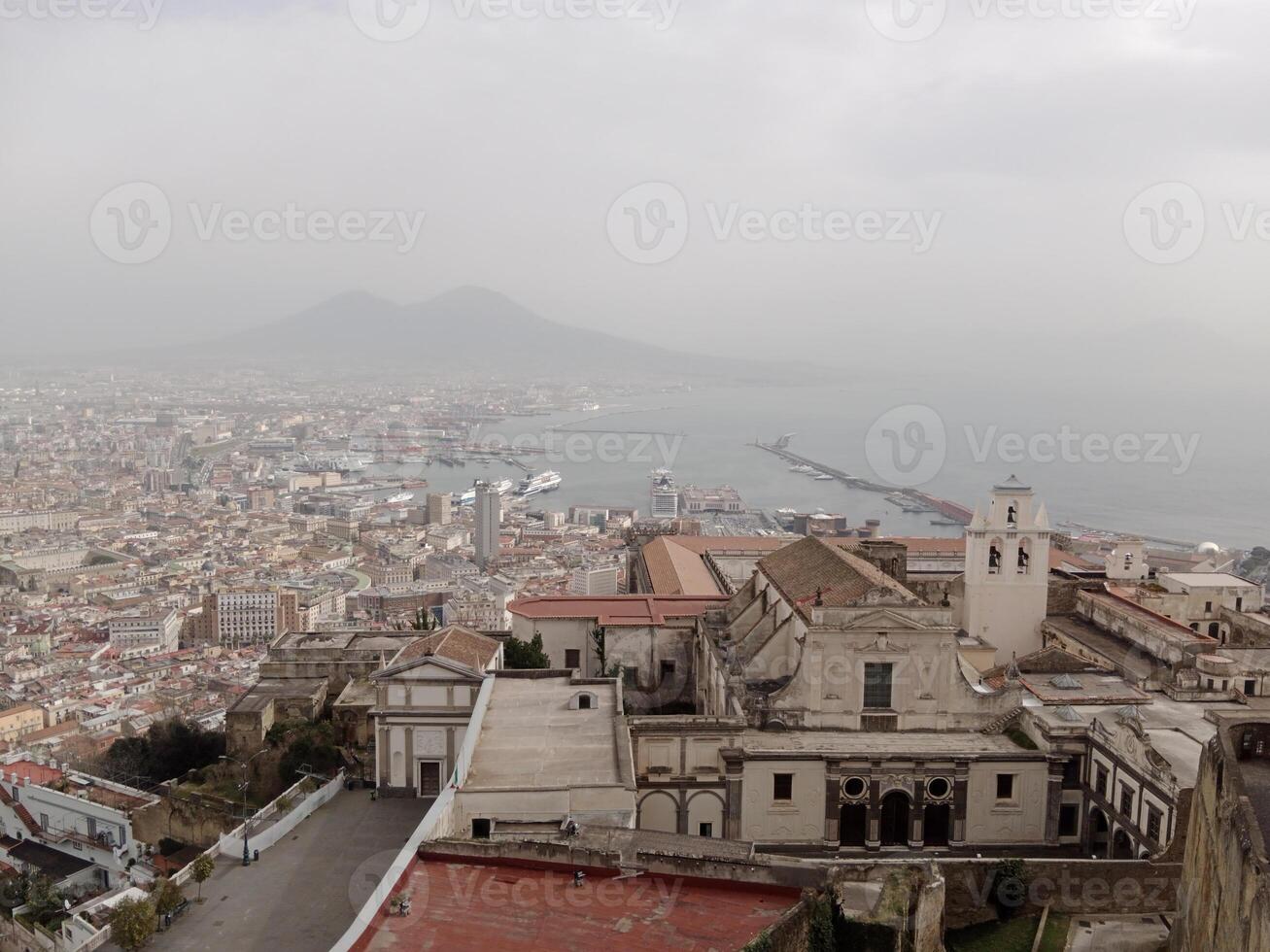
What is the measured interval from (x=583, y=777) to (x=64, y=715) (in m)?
42.5

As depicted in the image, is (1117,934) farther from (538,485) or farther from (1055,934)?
(538,485)

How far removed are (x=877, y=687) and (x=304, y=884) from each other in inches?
337

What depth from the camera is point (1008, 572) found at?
829 inches

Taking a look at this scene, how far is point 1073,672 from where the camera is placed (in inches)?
696

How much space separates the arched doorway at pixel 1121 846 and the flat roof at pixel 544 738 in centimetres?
685

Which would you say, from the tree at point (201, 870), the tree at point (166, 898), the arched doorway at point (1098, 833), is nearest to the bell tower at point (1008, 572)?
the arched doorway at point (1098, 833)

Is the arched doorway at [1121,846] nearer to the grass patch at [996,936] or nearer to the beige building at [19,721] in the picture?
the grass patch at [996,936]

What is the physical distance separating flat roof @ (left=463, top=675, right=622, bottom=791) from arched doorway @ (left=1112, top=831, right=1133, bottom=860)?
6853 millimetres

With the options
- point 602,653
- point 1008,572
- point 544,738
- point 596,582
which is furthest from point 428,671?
point 596,582

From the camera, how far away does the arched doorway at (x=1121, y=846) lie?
1351 cm

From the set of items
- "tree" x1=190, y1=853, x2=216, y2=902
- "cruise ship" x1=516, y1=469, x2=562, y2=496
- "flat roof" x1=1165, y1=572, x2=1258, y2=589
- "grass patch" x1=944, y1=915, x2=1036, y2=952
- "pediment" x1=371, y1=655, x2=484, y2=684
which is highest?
"flat roof" x1=1165, y1=572, x2=1258, y2=589

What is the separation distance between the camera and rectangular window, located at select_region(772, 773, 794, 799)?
14891 millimetres

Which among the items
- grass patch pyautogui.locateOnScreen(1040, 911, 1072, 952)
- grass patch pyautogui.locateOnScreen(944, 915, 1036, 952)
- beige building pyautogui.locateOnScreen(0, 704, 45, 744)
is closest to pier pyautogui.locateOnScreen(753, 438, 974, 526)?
beige building pyautogui.locateOnScreen(0, 704, 45, 744)

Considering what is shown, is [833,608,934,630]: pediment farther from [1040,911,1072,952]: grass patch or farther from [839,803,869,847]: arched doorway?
[1040,911,1072,952]: grass patch
